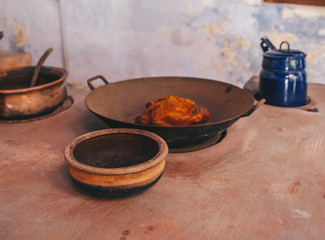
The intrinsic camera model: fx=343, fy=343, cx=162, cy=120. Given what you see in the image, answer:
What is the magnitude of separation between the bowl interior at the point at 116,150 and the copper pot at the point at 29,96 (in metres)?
0.52

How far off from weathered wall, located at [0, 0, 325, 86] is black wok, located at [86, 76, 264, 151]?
1.23 m

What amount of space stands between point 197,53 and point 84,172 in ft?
6.99

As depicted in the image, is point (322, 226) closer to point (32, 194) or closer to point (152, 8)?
point (32, 194)

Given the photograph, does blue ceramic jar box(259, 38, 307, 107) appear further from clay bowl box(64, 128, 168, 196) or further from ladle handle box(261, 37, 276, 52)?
clay bowl box(64, 128, 168, 196)

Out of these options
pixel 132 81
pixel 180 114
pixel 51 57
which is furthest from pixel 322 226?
pixel 51 57

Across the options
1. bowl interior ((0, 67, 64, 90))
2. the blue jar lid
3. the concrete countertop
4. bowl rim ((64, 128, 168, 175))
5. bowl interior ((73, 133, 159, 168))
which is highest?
A: the blue jar lid

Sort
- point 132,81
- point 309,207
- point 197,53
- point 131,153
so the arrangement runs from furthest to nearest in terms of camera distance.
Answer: point 197,53, point 132,81, point 131,153, point 309,207

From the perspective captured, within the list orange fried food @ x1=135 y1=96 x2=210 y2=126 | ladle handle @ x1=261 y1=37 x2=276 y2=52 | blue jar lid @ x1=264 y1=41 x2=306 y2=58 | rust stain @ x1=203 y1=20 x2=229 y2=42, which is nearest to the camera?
orange fried food @ x1=135 y1=96 x2=210 y2=126

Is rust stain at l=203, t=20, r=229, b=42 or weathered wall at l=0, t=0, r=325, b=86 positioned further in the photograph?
rust stain at l=203, t=20, r=229, b=42

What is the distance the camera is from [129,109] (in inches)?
58.9

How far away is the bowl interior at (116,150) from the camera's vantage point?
1.05 metres

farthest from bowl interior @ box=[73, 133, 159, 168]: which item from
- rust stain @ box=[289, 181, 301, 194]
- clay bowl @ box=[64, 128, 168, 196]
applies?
rust stain @ box=[289, 181, 301, 194]

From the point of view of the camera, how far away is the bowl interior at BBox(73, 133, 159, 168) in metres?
1.05

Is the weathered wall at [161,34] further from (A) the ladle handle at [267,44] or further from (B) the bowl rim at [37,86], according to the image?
(B) the bowl rim at [37,86]
